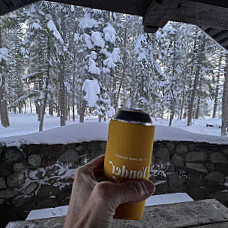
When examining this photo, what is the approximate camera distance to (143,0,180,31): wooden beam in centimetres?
184

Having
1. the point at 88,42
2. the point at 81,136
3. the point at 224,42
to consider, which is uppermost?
the point at 88,42

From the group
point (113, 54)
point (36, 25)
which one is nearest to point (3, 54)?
point (36, 25)

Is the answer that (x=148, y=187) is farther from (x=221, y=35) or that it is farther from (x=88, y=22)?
(x=88, y=22)

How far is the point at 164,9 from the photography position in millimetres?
1929

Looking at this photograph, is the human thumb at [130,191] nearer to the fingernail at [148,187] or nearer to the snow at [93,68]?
the fingernail at [148,187]

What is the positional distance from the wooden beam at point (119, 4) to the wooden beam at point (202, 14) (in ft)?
1.54

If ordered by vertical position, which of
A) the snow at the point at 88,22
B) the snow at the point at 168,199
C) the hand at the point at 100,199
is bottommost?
the snow at the point at 168,199

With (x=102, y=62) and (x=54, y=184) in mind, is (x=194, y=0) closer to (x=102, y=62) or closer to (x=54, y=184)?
(x=54, y=184)

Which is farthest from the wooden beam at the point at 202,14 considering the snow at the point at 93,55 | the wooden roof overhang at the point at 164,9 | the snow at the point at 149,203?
the snow at the point at 93,55

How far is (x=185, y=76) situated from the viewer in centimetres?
2234

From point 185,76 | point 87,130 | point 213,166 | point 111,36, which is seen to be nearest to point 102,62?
point 111,36

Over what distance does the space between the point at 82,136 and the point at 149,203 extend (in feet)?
5.38

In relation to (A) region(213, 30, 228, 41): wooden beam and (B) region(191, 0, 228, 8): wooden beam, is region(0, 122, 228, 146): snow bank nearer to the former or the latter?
(A) region(213, 30, 228, 41): wooden beam

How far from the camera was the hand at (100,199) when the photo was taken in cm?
74
